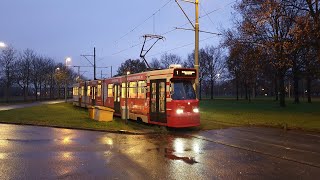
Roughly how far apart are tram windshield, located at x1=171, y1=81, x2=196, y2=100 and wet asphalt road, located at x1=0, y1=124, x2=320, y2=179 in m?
2.33

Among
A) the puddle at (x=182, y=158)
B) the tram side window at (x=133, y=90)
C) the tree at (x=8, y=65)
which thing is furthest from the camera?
the tree at (x=8, y=65)

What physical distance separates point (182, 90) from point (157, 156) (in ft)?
27.3

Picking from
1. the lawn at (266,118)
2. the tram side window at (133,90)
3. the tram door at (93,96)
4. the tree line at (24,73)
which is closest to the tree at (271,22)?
the lawn at (266,118)

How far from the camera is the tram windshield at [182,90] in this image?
64.4ft

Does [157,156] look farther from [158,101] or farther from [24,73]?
[24,73]

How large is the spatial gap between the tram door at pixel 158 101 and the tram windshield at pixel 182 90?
1.96 feet

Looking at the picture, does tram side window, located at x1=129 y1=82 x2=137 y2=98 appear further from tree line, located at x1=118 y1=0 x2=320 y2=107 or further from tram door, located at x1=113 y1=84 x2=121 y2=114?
tree line, located at x1=118 y1=0 x2=320 y2=107

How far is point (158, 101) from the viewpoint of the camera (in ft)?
67.4

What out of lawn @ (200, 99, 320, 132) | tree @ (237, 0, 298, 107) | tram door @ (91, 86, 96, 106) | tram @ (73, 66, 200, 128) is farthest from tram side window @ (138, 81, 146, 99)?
tram door @ (91, 86, 96, 106)

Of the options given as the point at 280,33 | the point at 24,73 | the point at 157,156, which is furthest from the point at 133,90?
the point at 24,73

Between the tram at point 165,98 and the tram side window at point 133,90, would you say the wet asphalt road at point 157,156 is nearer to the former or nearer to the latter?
the tram at point 165,98

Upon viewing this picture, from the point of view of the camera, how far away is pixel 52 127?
2117 centimetres

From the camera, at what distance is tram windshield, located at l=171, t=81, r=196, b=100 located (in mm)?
19616

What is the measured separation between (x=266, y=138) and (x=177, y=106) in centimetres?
468
